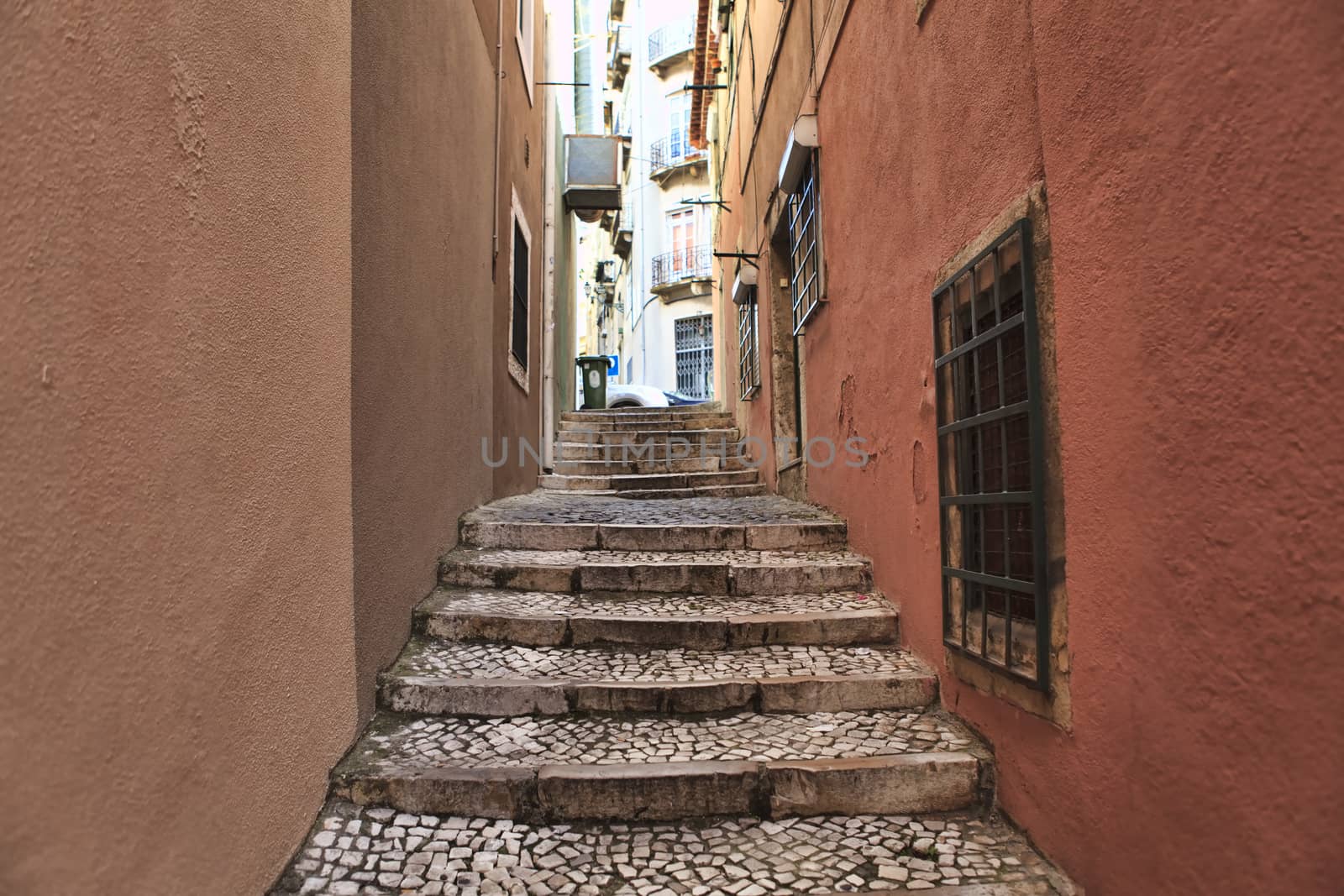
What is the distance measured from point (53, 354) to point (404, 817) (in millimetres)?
1828

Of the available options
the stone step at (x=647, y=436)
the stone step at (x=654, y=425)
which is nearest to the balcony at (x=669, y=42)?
the stone step at (x=654, y=425)

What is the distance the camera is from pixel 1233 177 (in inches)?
58.1

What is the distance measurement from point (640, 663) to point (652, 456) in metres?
5.71

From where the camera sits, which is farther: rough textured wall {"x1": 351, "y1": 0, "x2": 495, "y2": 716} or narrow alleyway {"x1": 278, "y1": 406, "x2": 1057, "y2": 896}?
rough textured wall {"x1": 351, "y1": 0, "x2": 495, "y2": 716}

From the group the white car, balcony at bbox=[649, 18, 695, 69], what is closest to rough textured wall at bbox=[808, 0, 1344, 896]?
the white car

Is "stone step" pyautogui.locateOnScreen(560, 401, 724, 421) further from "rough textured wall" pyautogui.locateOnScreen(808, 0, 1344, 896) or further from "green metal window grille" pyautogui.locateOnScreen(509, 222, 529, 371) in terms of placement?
"rough textured wall" pyautogui.locateOnScreen(808, 0, 1344, 896)

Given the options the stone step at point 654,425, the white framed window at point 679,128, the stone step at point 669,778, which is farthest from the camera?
the white framed window at point 679,128

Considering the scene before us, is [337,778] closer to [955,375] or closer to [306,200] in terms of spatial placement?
[306,200]

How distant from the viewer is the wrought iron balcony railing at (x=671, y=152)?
26.3m

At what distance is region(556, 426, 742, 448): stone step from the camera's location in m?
9.32

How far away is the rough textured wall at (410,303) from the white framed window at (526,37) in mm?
2295

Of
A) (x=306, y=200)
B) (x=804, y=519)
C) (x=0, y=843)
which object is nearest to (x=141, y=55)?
(x=306, y=200)

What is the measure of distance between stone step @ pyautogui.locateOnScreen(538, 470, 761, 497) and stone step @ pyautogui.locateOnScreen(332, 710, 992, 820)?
4793 millimetres

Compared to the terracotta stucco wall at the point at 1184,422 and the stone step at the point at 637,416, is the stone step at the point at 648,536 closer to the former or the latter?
the terracotta stucco wall at the point at 1184,422
